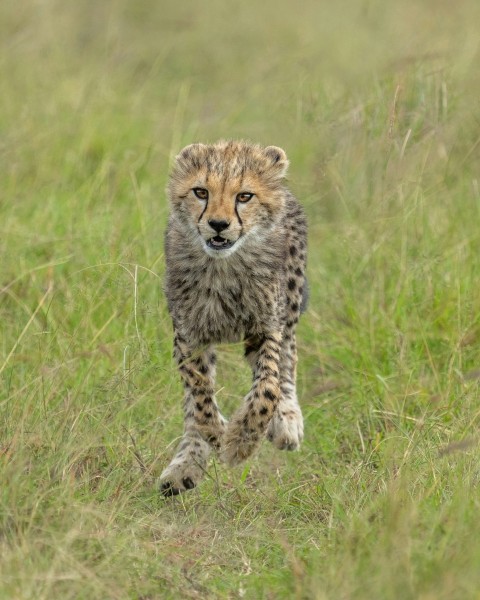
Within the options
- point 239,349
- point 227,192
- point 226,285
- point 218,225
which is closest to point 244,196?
point 227,192

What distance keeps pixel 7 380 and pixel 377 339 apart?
5.85 feet

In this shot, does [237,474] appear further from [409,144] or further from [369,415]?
[409,144]

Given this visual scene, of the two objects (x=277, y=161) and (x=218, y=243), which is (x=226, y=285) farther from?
(x=277, y=161)

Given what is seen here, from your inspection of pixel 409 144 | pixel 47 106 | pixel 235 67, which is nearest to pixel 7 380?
pixel 409 144

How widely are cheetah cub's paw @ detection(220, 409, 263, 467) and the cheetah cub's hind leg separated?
0.11 metres

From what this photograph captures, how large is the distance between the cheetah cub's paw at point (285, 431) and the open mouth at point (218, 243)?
2.52ft

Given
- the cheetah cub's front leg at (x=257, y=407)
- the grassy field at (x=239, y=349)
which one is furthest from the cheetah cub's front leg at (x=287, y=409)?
the cheetah cub's front leg at (x=257, y=407)

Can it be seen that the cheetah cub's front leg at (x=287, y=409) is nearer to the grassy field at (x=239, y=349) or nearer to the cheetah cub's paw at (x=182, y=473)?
the grassy field at (x=239, y=349)

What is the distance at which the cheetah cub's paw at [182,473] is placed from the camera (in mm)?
4969

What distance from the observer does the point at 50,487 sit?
14.0ft

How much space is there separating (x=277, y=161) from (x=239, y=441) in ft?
3.71

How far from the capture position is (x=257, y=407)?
518cm

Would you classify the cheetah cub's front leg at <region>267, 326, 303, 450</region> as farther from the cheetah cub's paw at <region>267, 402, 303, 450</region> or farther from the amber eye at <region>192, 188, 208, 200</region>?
the amber eye at <region>192, 188, 208, 200</region>

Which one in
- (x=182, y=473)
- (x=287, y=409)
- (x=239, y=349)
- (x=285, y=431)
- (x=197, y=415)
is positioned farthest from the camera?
(x=239, y=349)
